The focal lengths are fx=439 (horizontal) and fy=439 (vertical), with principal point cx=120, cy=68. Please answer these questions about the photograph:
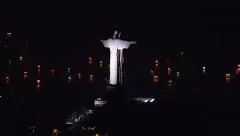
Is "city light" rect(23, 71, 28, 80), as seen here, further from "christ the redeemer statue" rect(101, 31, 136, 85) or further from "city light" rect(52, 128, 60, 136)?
"city light" rect(52, 128, 60, 136)

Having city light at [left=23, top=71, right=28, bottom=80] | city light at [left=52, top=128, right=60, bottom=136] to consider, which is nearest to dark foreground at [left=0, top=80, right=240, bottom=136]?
city light at [left=52, top=128, right=60, bottom=136]

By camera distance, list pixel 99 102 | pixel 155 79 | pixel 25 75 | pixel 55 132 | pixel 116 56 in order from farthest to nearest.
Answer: pixel 155 79
pixel 25 75
pixel 116 56
pixel 99 102
pixel 55 132

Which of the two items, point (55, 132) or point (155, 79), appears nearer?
point (55, 132)

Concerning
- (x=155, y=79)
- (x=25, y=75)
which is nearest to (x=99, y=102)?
(x=155, y=79)

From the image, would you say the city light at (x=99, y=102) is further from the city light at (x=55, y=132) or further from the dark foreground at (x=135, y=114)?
the city light at (x=55, y=132)

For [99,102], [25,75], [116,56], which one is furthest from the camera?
[25,75]

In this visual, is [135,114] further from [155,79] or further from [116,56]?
[155,79]

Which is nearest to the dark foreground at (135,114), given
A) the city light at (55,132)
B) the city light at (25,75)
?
the city light at (55,132)

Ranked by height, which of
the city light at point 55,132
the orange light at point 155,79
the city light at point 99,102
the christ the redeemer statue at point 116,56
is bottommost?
the city light at point 55,132

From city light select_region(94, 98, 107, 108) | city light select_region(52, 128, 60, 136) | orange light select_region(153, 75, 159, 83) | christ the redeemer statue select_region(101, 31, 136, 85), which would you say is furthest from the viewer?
orange light select_region(153, 75, 159, 83)

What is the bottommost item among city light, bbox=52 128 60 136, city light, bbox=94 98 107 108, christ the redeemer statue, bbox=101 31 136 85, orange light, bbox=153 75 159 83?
city light, bbox=52 128 60 136

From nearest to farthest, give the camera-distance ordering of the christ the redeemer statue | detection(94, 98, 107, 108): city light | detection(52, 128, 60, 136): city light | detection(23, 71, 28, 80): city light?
1. detection(52, 128, 60, 136): city light
2. detection(94, 98, 107, 108): city light
3. the christ the redeemer statue
4. detection(23, 71, 28, 80): city light

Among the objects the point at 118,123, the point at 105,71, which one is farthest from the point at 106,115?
the point at 105,71

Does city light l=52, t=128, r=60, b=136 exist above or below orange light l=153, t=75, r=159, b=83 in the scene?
below
